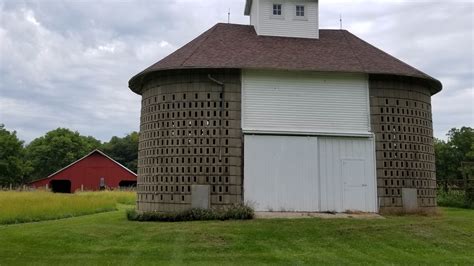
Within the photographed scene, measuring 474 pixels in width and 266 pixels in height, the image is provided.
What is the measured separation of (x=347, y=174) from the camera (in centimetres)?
1582

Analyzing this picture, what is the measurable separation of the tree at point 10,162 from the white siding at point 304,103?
2064 inches

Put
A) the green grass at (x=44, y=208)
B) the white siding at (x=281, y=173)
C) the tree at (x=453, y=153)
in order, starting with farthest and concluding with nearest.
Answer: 1. the tree at (x=453, y=153)
2. the green grass at (x=44, y=208)
3. the white siding at (x=281, y=173)

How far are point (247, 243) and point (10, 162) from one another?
185ft

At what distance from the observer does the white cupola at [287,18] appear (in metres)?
18.6

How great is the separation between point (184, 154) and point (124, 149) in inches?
2712

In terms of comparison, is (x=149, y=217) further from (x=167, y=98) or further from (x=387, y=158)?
(x=387, y=158)

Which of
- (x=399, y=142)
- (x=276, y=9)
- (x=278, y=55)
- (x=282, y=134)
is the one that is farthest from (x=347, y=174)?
(x=276, y=9)

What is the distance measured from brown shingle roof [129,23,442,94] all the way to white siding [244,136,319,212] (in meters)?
2.52

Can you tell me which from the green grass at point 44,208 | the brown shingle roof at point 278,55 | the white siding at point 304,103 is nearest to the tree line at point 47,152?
Answer: the green grass at point 44,208

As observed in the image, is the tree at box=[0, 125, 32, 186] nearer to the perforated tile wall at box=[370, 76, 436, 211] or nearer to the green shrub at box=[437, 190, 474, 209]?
the green shrub at box=[437, 190, 474, 209]

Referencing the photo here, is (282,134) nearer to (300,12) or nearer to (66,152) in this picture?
(300,12)

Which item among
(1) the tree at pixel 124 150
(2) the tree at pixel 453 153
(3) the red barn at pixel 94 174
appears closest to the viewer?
(3) the red barn at pixel 94 174

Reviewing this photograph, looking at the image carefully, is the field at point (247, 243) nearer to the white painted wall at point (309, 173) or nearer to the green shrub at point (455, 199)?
the white painted wall at point (309, 173)

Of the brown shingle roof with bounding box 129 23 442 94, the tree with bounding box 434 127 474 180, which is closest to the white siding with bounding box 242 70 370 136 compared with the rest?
the brown shingle roof with bounding box 129 23 442 94
